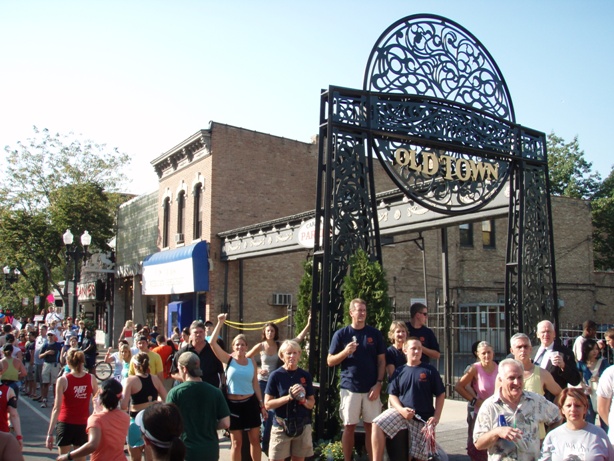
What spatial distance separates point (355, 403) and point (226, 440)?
3.70m

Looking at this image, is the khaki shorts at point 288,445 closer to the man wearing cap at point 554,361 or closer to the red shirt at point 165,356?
the man wearing cap at point 554,361

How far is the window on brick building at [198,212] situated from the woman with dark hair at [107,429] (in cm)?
1950

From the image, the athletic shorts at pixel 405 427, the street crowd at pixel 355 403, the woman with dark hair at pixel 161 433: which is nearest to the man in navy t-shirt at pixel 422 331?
the street crowd at pixel 355 403

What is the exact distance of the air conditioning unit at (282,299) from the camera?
24.4m

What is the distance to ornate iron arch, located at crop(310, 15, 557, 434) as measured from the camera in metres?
8.70

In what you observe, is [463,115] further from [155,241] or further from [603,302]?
[603,302]

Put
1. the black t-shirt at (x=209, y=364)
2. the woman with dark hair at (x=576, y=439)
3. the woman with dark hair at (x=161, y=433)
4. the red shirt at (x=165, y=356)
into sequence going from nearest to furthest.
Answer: the woman with dark hair at (x=161, y=433), the woman with dark hair at (x=576, y=439), the black t-shirt at (x=209, y=364), the red shirt at (x=165, y=356)

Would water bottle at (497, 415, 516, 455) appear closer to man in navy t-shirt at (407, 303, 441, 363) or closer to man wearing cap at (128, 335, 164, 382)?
man in navy t-shirt at (407, 303, 441, 363)

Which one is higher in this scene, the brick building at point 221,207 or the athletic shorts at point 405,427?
the brick building at point 221,207

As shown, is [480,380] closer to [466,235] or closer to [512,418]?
[512,418]

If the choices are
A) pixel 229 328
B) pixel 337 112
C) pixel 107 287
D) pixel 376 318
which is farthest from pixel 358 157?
pixel 107 287

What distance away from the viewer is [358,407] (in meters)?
7.31

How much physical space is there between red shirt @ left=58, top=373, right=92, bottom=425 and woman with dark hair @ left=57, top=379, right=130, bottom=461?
1.82 m

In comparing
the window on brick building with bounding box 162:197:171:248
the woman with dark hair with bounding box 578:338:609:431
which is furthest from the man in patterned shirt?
the window on brick building with bounding box 162:197:171:248
